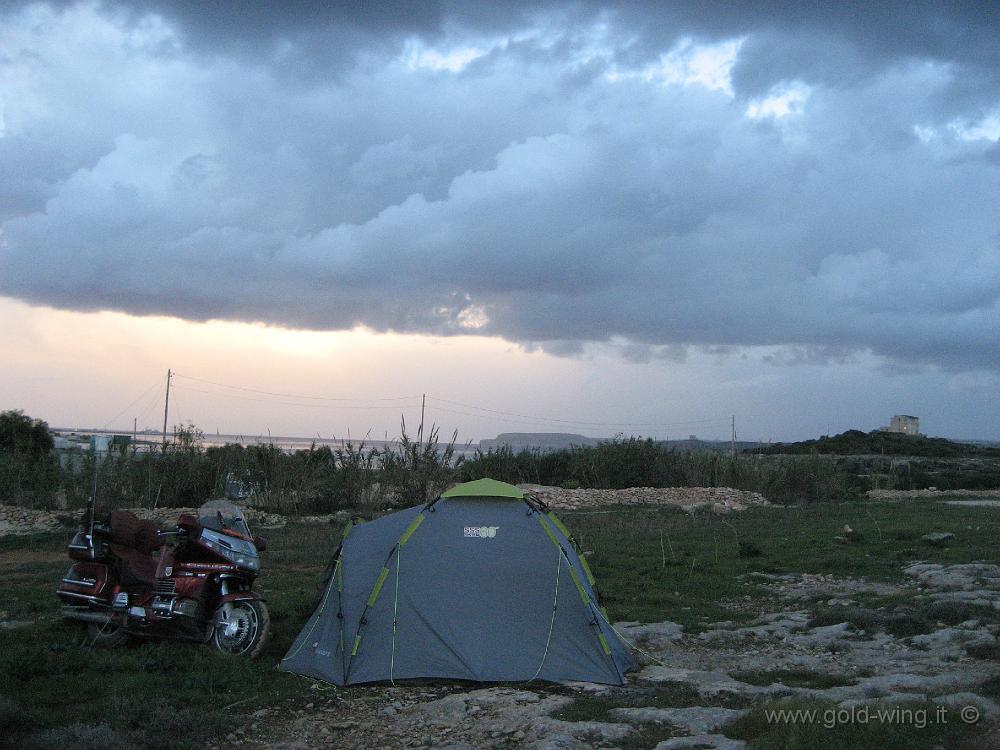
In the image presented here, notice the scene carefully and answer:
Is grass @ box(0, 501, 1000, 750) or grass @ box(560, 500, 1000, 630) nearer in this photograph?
grass @ box(0, 501, 1000, 750)

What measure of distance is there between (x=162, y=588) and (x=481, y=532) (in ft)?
10.3

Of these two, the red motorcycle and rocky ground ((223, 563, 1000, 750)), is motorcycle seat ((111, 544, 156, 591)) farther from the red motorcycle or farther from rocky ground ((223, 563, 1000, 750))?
rocky ground ((223, 563, 1000, 750))

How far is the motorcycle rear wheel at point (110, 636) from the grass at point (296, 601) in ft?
0.53

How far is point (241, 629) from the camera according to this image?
8.71 meters

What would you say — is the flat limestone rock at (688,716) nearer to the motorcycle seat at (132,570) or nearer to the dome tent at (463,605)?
the dome tent at (463,605)

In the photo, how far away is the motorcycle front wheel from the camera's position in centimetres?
860

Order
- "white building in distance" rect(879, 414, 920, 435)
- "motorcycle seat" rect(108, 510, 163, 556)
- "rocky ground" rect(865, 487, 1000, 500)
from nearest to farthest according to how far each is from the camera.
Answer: "motorcycle seat" rect(108, 510, 163, 556)
"rocky ground" rect(865, 487, 1000, 500)
"white building in distance" rect(879, 414, 920, 435)

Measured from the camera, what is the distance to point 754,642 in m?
9.66

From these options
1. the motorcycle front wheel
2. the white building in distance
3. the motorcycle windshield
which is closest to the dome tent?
the motorcycle front wheel

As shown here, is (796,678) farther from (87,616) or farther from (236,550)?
(87,616)

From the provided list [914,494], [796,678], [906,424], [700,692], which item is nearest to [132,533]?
[700,692]

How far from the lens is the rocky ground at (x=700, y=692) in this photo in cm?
630

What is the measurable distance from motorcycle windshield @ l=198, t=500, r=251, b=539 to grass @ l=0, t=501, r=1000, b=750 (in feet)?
3.88

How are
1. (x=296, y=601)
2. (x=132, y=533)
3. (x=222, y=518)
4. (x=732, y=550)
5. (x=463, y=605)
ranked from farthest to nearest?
(x=732, y=550) → (x=296, y=601) → (x=222, y=518) → (x=132, y=533) → (x=463, y=605)
